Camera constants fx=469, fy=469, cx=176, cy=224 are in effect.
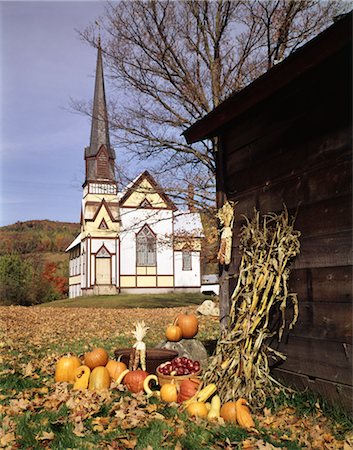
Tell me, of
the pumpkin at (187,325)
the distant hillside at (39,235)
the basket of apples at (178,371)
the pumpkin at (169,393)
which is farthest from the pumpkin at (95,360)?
the distant hillside at (39,235)

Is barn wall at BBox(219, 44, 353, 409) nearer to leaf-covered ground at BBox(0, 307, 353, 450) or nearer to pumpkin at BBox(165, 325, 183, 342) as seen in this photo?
leaf-covered ground at BBox(0, 307, 353, 450)

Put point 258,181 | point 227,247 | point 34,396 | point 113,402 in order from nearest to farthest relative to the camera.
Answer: point 113,402
point 34,396
point 258,181
point 227,247

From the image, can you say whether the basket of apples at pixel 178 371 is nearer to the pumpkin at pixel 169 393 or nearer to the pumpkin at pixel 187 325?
the pumpkin at pixel 169 393

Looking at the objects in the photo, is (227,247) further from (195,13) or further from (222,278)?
(195,13)

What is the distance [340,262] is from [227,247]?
208 cm

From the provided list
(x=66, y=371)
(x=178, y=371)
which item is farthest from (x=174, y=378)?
(x=66, y=371)

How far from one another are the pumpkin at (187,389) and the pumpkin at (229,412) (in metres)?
0.52

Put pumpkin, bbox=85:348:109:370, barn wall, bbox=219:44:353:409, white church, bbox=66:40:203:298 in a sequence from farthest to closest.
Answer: white church, bbox=66:40:203:298, pumpkin, bbox=85:348:109:370, barn wall, bbox=219:44:353:409

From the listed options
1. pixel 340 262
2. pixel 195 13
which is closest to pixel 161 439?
pixel 340 262

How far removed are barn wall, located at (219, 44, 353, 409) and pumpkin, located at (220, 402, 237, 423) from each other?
1.01 meters

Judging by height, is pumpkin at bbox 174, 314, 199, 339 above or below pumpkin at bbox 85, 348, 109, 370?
above

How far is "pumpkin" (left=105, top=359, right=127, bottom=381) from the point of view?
603 cm

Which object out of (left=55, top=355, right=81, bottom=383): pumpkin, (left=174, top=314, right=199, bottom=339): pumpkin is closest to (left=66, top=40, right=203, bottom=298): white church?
(left=174, top=314, right=199, bottom=339): pumpkin

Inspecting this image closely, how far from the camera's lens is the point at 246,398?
16.2 ft
